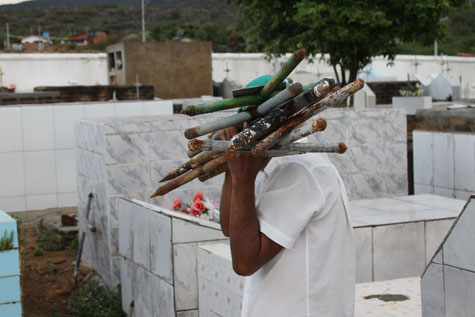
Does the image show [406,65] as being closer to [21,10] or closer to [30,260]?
[30,260]

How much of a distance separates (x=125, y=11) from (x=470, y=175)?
83.0m

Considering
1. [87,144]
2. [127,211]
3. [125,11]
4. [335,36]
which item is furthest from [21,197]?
[125,11]

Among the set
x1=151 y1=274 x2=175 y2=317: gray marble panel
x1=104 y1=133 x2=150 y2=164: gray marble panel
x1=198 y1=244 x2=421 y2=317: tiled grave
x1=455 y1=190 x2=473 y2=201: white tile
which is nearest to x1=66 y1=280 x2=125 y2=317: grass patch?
x1=151 y1=274 x2=175 y2=317: gray marble panel

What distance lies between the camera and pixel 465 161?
7016 millimetres

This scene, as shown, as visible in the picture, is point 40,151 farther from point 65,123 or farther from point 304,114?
point 304,114

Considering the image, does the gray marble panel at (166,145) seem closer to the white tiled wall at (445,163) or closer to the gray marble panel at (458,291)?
the white tiled wall at (445,163)

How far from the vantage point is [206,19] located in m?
81.5

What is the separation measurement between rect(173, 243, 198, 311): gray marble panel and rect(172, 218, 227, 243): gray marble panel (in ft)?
0.16

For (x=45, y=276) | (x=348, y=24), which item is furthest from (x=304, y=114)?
(x=348, y=24)

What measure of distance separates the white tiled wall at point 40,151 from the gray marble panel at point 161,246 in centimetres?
613

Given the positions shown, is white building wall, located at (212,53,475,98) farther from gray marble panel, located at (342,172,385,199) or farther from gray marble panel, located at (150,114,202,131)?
gray marble panel, located at (150,114,202,131)

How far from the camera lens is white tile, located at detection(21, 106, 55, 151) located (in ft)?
36.3

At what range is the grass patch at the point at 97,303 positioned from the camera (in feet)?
21.0

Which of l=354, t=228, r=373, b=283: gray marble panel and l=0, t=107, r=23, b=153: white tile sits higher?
l=0, t=107, r=23, b=153: white tile
